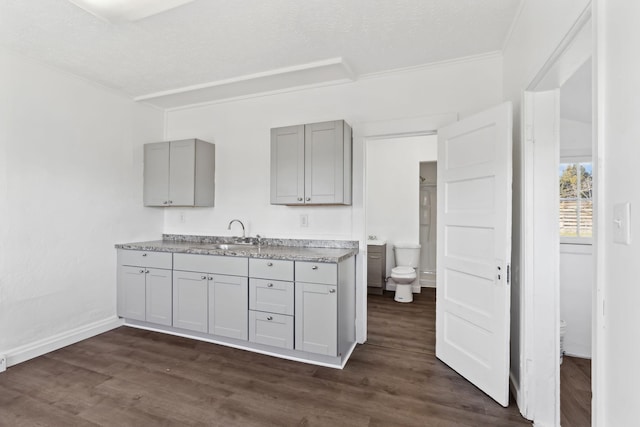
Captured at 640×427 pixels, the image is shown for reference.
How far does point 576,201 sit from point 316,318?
8.57ft

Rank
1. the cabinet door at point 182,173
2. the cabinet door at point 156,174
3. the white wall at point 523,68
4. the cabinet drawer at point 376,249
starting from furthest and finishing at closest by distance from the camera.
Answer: the cabinet drawer at point 376,249
the cabinet door at point 156,174
the cabinet door at point 182,173
the white wall at point 523,68

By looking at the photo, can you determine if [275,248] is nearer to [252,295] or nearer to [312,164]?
[252,295]

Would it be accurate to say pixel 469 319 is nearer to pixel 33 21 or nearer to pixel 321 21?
pixel 321 21

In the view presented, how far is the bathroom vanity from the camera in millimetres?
2498

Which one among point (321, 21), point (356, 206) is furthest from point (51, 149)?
point (356, 206)

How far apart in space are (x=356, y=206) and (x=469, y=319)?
134 centimetres

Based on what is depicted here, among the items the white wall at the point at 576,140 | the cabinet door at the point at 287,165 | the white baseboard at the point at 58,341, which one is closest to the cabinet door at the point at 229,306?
the cabinet door at the point at 287,165

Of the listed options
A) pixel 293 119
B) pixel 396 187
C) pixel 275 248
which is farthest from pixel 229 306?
pixel 396 187

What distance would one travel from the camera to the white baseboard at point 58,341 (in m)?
2.54

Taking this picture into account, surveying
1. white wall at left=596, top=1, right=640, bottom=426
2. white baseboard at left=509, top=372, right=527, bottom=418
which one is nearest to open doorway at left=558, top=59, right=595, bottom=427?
white baseboard at left=509, top=372, right=527, bottom=418

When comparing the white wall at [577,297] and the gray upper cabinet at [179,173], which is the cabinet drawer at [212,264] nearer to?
the gray upper cabinet at [179,173]

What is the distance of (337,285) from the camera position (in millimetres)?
2449

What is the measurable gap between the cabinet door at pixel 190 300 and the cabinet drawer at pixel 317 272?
3.30 ft

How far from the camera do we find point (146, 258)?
3.18 meters
